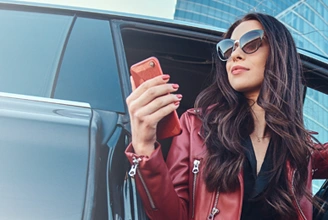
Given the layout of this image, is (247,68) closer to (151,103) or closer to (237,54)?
(237,54)

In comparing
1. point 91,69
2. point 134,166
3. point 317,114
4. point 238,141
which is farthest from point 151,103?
point 317,114

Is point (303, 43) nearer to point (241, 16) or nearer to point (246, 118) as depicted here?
point (241, 16)

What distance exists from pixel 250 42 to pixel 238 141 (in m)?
0.42

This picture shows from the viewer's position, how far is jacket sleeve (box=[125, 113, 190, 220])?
46.3 inches

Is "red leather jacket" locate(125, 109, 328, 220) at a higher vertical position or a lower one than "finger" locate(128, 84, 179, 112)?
lower

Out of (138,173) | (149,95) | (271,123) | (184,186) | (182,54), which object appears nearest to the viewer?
(149,95)

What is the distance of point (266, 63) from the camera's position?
5.28ft

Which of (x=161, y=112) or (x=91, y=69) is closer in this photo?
(x=161, y=112)

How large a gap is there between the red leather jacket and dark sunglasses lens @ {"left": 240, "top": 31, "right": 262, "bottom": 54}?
34 cm

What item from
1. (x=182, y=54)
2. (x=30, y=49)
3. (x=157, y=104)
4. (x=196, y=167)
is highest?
(x=182, y=54)

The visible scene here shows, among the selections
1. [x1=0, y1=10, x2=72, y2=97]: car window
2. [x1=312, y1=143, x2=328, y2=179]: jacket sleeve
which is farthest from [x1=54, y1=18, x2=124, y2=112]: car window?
[x1=312, y1=143, x2=328, y2=179]: jacket sleeve

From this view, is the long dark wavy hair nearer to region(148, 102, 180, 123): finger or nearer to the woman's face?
the woman's face

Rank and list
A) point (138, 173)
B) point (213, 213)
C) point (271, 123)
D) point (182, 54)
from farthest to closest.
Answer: point (182, 54), point (271, 123), point (213, 213), point (138, 173)

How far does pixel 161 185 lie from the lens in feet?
4.01
